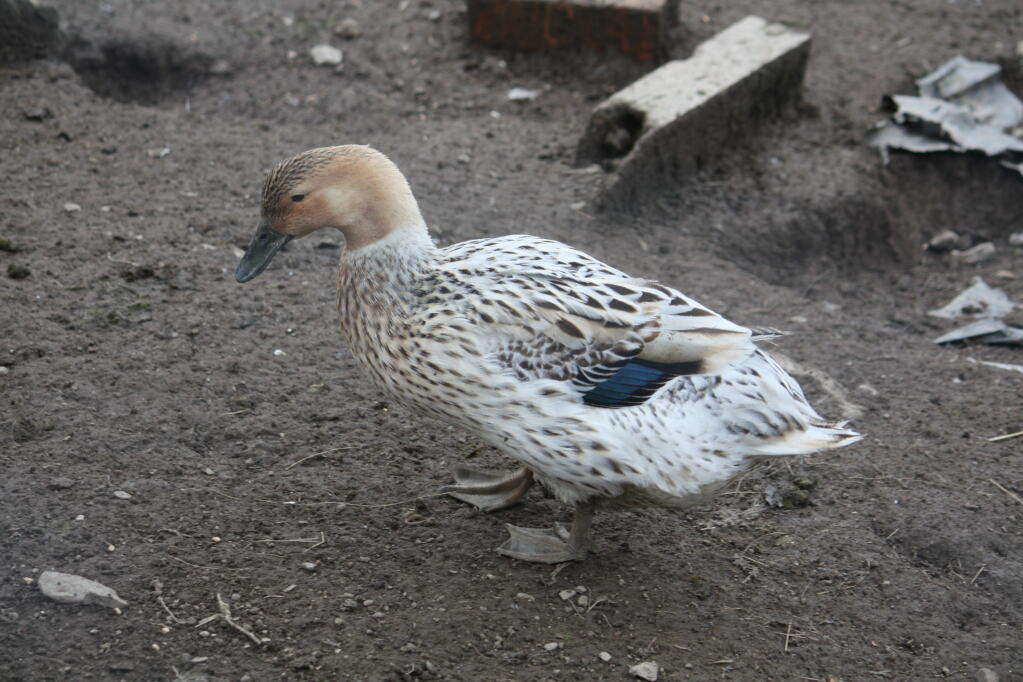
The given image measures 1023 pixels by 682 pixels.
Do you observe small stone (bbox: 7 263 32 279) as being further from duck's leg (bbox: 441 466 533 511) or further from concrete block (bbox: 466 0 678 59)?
concrete block (bbox: 466 0 678 59)

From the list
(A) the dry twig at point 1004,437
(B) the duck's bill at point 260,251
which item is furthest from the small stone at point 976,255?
(B) the duck's bill at point 260,251

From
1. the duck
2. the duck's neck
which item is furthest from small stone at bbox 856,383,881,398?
the duck's neck

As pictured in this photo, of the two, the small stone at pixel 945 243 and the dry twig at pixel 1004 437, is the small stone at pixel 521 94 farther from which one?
the dry twig at pixel 1004 437

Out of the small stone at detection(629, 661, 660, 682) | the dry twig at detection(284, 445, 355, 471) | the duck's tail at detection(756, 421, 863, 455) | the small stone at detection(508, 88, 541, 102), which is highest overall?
the duck's tail at detection(756, 421, 863, 455)

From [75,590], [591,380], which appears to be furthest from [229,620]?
[591,380]

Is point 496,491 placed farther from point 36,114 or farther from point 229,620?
point 36,114

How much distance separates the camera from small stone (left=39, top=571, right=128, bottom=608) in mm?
3246

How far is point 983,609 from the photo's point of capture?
371cm

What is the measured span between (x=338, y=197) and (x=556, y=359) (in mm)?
923

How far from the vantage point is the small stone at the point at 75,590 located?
10.6ft

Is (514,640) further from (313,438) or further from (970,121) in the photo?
(970,121)

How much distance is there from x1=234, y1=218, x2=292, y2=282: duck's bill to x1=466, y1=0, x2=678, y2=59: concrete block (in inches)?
161

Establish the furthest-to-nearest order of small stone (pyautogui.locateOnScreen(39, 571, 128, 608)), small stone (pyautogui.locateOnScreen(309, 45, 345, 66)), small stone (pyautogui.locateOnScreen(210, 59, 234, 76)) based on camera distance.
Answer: small stone (pyautogui.locateOnScreen(309, 45, 345, 66))
small stone (pyautogui.locateOnScreen(210, 59, 234, 76))
small stone (pyautogui.locateOnScreen(39, 571, 128, 608))

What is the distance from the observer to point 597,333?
346 cm
